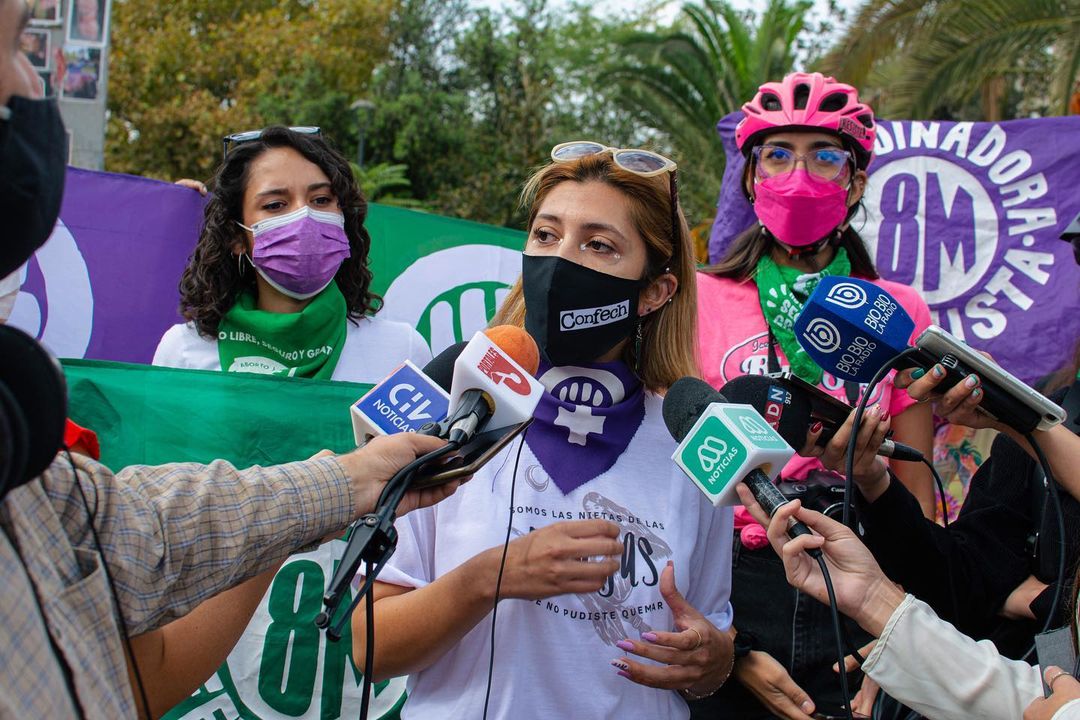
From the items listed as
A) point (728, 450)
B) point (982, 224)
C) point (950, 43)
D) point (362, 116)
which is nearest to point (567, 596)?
point (728, 450)

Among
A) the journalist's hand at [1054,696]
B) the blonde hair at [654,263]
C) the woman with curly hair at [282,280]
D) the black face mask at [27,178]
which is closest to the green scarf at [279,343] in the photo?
the woman with curly hair at [282,280]

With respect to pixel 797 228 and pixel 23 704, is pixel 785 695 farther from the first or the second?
pixel 23 704

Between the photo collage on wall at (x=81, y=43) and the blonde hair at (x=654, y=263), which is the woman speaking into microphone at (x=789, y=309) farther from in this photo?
the photo collage on wall at (x=81, y=43)

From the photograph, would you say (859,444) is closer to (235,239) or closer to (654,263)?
(654,263)

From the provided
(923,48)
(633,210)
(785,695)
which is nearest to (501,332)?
(633,210)

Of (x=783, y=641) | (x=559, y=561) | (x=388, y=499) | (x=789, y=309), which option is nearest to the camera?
(x=388, y=499)

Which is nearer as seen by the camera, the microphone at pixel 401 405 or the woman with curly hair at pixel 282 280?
the microphone at pixel 401 405

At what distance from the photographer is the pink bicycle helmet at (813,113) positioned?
3.76 metres

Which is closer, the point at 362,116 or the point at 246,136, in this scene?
the point at 246,136

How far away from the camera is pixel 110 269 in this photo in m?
4.81

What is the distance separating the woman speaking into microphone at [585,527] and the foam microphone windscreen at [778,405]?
275 mm

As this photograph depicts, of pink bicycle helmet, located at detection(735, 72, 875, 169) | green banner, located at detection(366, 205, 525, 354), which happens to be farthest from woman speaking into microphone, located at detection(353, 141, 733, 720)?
green banner, located at detection(366, 205, 525, 354)

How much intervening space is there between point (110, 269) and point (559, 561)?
11.3ft

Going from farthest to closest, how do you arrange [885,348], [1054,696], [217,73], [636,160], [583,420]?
[217,73]
[636,160]
[583,420]
[885,348]
[1054,696]
